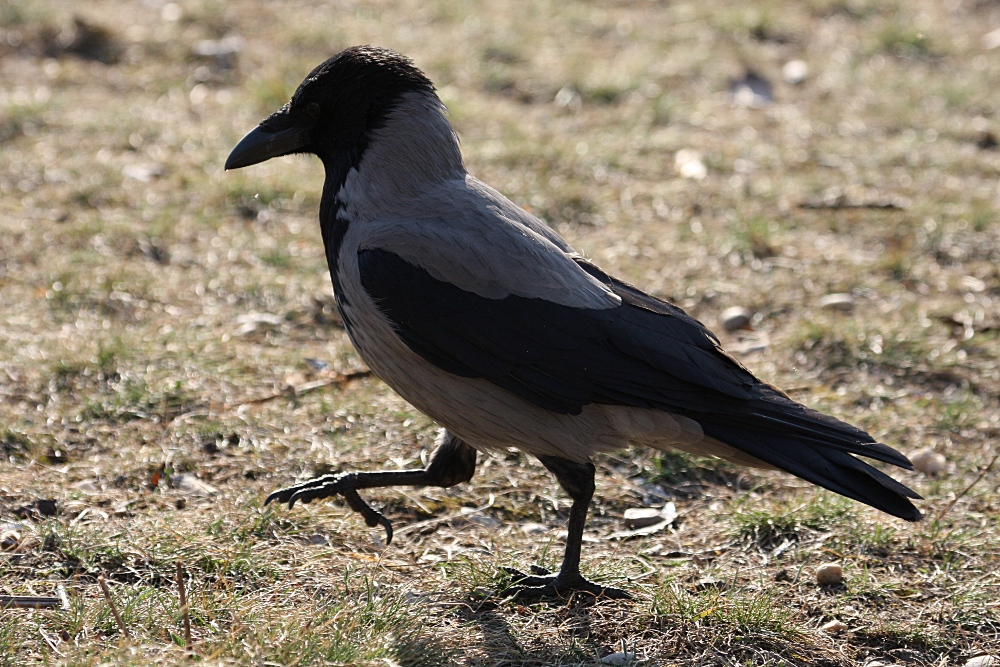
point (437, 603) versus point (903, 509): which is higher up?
point (903, 509)

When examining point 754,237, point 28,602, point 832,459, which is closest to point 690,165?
point 754,237

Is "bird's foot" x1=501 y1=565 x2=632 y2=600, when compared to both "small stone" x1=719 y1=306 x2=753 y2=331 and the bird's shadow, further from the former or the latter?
"small stone" x1=719 y1=306 x2=753 y2=331

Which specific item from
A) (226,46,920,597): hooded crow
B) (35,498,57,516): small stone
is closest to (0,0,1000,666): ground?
(35,498,57,516): small stone

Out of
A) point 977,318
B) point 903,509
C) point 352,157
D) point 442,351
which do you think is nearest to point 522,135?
point 977,318

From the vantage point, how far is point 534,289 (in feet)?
11.8

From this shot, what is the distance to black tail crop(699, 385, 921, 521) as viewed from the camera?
11.0ft

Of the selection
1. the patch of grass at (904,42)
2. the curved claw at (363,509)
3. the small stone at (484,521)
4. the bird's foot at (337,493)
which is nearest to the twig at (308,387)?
the bird's foot at (337,493)

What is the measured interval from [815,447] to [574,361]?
30.8 inches

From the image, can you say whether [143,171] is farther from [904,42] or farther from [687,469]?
[904,42]

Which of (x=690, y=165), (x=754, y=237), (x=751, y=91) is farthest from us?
(x=751, y=91)

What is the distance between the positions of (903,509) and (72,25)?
24.0 feet

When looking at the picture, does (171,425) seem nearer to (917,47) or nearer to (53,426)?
(53,426)

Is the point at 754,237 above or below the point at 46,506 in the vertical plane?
above

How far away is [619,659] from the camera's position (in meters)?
3.33
